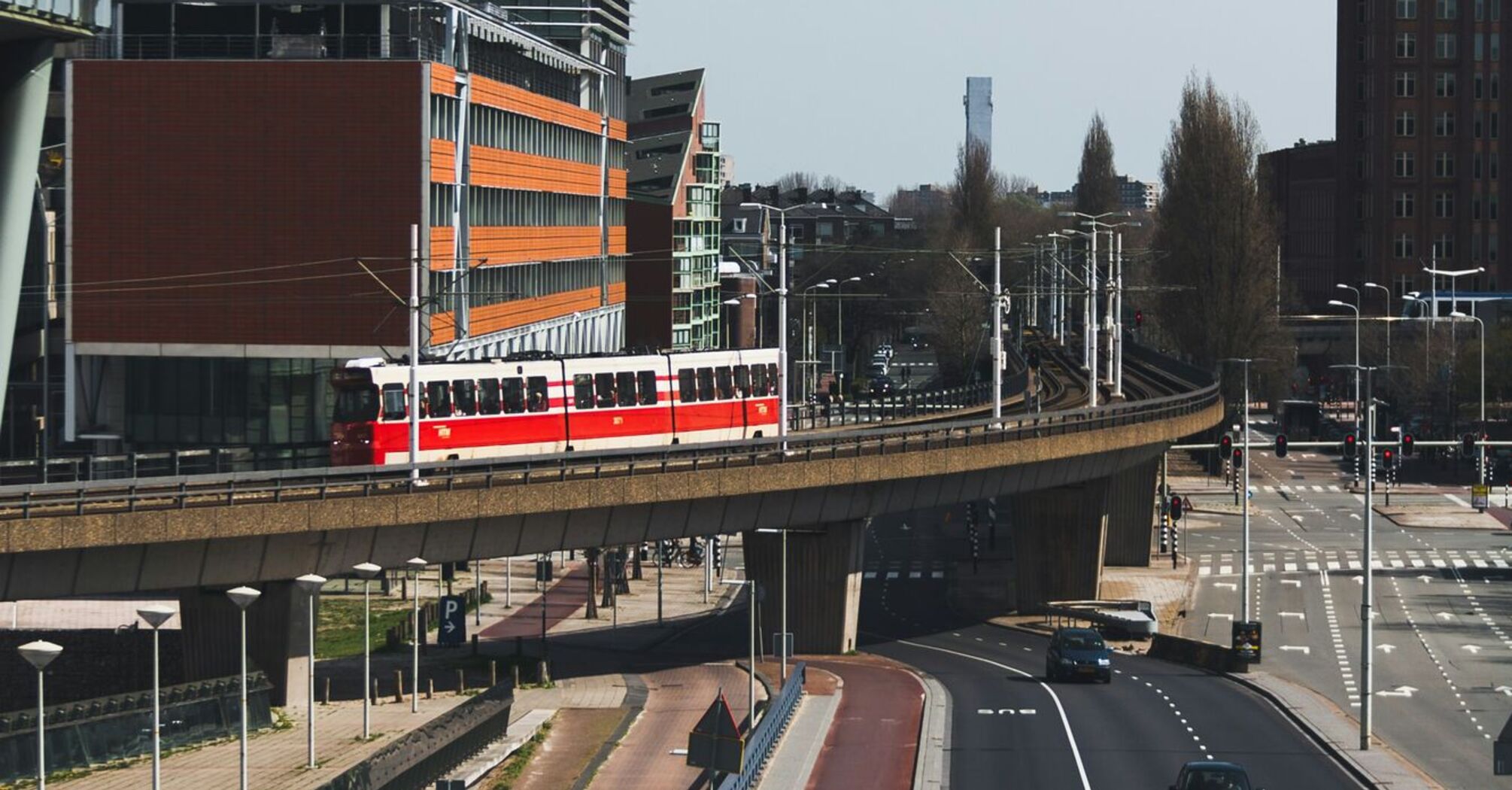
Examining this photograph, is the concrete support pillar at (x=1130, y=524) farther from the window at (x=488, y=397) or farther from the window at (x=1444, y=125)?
the window at (x=1444, y=125)

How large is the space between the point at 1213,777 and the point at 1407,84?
15340 centimetres

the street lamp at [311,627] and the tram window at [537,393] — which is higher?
the tram window at [537,393]

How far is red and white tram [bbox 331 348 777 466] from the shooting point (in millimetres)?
63531

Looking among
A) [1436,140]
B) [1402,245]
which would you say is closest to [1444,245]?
[1402,245]

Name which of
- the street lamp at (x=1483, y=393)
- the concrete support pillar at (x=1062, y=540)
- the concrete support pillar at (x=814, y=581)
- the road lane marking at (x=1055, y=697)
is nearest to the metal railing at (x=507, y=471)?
the concrete support pillar at (x=814, y=581)

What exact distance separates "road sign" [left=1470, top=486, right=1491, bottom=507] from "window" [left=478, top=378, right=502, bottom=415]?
76824 mm

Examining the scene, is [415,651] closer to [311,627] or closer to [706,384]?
[311,627]

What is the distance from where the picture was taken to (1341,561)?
11000 centimetres

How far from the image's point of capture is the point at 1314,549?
115 metres

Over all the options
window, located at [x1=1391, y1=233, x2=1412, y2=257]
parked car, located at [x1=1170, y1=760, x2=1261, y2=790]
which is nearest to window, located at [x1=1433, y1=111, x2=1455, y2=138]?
window, located at [x1=1391, y1=233, x2=1412, y2=257]

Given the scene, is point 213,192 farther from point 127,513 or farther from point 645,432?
point 127,513

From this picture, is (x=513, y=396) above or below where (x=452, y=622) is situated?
above

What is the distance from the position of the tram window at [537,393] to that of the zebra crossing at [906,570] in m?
38.8

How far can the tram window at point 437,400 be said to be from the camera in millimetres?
64562
